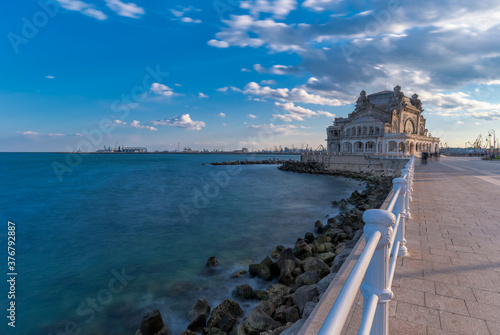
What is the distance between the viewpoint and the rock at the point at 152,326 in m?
6.31

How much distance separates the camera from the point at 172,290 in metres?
8.80

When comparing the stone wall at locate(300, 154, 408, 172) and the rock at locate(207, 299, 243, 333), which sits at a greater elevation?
the stone wall at locate(300, 154, 408, 172)

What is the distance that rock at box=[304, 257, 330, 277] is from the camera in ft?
25.3

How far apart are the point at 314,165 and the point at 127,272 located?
4937 centimetres

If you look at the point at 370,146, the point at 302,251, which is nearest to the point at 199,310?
the point at 302,251

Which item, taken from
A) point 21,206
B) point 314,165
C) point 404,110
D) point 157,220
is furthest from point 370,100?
point 21,206

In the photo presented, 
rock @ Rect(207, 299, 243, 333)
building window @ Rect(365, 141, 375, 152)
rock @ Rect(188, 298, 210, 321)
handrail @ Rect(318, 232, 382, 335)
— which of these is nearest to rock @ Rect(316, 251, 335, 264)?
rock @ Rect(207, 299, 243, 333)

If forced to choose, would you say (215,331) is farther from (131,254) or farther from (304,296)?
(131,254)

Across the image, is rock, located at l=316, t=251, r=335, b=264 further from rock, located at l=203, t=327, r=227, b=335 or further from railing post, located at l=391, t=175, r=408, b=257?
rock, located at l=203, t=327, r=227, b=335

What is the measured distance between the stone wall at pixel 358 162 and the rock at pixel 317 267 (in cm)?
3106

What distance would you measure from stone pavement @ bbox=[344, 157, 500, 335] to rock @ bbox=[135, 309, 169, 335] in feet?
16.0

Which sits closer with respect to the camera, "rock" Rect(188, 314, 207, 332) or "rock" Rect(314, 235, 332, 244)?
"rock" Rect(188, 314, 207, 332)

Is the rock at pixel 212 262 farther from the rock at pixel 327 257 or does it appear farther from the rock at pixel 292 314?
the rock at pixel 292 314

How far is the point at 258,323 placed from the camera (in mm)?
5699
